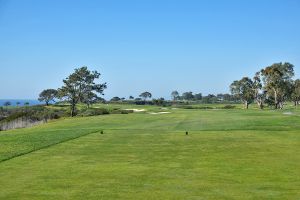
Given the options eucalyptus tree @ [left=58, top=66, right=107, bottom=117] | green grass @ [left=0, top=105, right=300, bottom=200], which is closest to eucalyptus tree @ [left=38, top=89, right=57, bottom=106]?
eucalyptus tree @ [left=58, top=66, right=107, bottom=117]

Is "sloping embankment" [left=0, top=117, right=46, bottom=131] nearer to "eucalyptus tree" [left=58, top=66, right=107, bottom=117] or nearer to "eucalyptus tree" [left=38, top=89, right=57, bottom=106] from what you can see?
"eucalyptus tree" [left=58, top=66, right=107, bottom=117]

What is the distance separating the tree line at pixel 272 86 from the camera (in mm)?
106688

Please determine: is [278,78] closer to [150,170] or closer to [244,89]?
[244,89]

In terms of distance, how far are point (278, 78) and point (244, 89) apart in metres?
28.9

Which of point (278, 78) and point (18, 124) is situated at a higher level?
point (278, 78)

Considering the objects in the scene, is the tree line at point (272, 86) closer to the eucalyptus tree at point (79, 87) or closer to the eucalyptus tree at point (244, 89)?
the eucalyptus tree at point (244, 89)

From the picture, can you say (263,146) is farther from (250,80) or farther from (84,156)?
(250,80)

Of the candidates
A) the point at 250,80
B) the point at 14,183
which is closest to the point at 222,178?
the point at 14,183

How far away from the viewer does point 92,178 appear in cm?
1375

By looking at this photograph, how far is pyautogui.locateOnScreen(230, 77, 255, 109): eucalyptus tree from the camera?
130 meters

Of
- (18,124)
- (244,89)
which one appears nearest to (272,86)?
(244,89)

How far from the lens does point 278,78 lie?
107 m

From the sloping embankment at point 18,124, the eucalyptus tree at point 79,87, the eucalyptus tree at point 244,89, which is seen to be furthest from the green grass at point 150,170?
the eucalyptus tree at point 244,89

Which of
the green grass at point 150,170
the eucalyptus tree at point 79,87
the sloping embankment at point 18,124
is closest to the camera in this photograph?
the green grass at point 150,170
